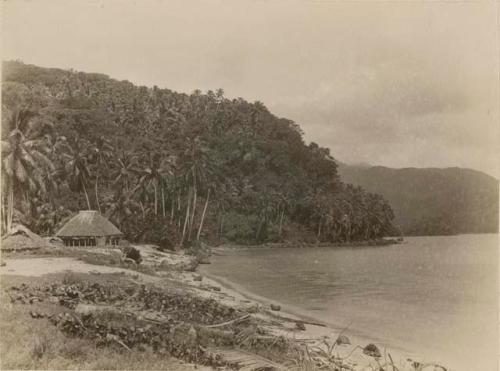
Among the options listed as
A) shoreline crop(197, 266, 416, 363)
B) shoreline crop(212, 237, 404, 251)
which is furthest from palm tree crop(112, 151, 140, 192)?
shoreline crop(197, 266, 416, 363)

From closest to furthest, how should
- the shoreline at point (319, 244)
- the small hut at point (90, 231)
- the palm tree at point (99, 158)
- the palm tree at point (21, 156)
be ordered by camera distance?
the palm tree at point (21, 156), the small hut at point (90, 231), the palm tree at point (99, 158), the shoreline at point (319, 244)

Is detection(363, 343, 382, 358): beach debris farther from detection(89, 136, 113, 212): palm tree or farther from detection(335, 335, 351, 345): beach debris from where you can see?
detection(89, 136, 113, 212): palm tree

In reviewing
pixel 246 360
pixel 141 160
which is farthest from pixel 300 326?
pixel 141 160

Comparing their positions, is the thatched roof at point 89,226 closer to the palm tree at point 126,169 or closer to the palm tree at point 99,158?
the palm tree at point 99,158

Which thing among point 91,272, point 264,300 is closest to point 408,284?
point 264,300

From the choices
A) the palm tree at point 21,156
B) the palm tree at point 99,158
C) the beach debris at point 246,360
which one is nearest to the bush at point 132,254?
the palm tree at point 99,158

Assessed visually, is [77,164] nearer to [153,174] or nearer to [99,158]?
[99,158]

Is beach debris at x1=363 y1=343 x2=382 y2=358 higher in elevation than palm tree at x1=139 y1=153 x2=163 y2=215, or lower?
lower
